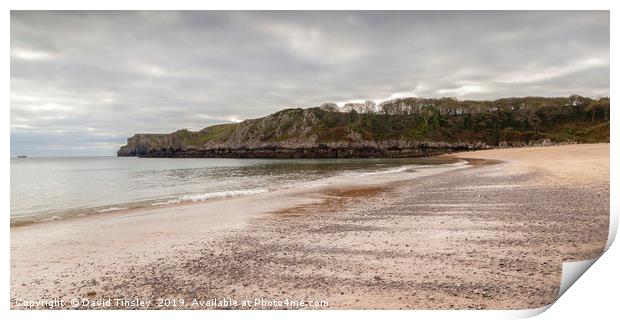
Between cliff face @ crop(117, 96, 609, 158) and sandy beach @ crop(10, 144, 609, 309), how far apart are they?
65.1 metres

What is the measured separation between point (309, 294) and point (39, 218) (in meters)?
10.4

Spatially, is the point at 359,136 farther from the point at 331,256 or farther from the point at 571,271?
the point at 571,271

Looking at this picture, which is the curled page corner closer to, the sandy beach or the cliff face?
the sandy beach

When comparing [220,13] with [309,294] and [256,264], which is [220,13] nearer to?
[256,264]

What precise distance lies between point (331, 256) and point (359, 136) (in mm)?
108280

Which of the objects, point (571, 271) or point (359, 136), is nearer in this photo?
point (571, 271)

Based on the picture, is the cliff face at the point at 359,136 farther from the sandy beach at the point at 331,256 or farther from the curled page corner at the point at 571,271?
the curled page corner at the point at 571,271

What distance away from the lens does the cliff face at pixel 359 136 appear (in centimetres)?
8856

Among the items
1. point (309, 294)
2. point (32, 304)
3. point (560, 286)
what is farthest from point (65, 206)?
point (560, 286)

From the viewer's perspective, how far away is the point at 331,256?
489 centimetres

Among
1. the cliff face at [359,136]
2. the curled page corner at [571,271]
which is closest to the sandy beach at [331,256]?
the curled page corner at [571,271]

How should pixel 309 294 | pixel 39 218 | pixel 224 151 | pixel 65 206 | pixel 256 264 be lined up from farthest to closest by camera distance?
pixel 224 151 → pixel 65 206 → pixel 39 218 → pixel 256 264 → pixel 309 294

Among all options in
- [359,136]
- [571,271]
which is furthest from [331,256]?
[359,136]
